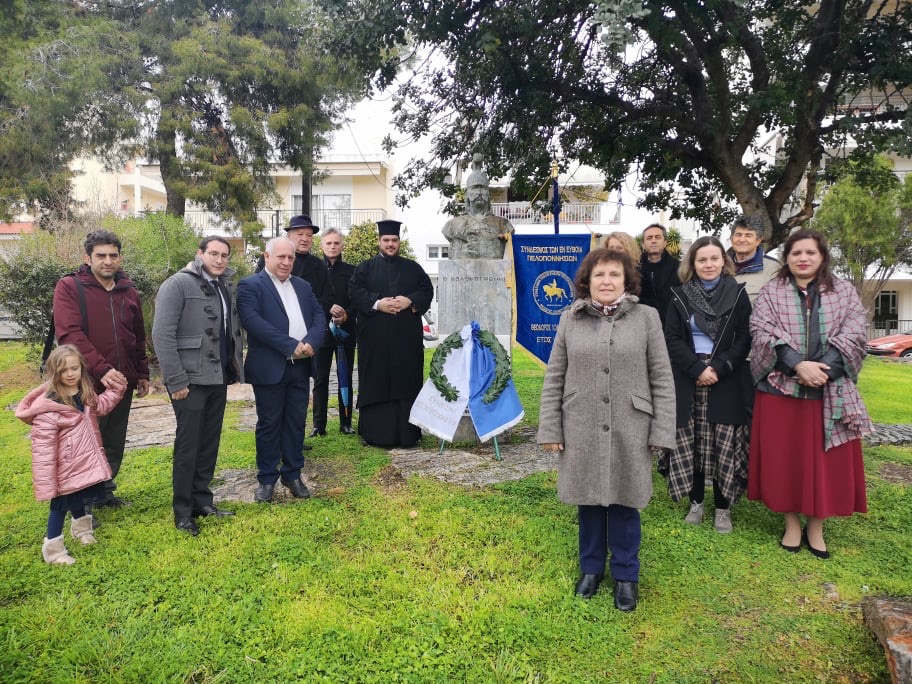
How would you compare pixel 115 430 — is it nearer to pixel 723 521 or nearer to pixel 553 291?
pixel 553 291

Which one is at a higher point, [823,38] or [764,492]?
[823,38]

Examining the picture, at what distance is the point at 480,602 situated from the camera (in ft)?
10.4

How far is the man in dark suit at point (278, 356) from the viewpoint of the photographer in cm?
443

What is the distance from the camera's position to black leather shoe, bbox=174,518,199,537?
402cm

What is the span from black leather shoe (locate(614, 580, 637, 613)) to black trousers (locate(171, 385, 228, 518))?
2.76 m

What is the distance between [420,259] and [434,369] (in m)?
18.6

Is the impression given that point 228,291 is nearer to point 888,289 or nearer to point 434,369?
point 434,369

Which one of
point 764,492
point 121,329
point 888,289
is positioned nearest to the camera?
point 764,492

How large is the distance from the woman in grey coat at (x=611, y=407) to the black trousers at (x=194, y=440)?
2304 millimetres

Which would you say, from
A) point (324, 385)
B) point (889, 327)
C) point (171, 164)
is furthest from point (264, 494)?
point (889, 327)

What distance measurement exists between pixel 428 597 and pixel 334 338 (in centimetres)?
365

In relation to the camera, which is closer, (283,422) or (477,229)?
(283,422)

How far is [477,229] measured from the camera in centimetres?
622

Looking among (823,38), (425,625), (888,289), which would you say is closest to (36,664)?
(425,625)
